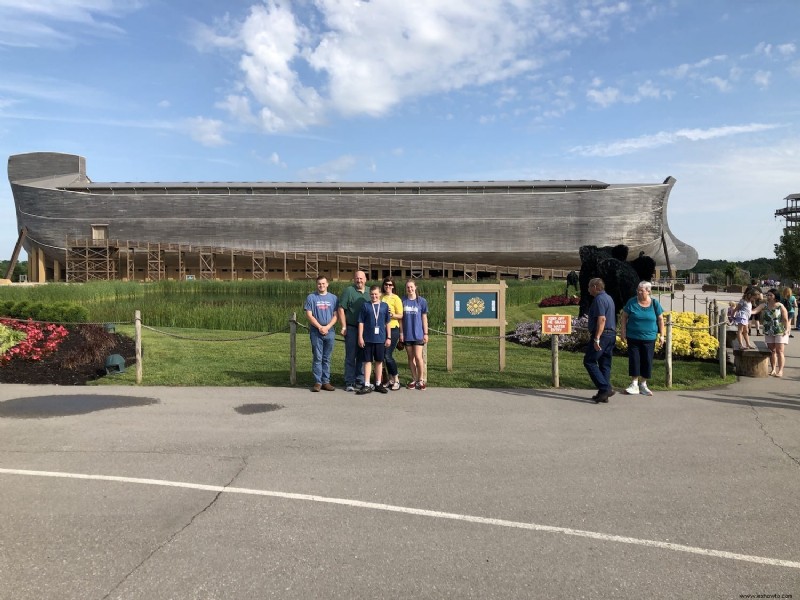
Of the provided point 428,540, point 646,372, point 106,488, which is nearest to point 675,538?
point 428,540

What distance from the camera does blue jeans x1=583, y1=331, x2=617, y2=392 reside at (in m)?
8.62

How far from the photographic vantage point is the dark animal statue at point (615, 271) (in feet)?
47.0

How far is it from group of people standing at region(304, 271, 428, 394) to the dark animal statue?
6.11 meters

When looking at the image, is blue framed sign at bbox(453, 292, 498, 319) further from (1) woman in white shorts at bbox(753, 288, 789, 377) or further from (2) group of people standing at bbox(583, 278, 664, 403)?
(1) woman in white shorts at bbox(753, 288, 789, 377)

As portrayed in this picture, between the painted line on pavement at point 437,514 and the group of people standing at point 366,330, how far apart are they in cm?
417

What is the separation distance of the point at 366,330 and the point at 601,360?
357 cm

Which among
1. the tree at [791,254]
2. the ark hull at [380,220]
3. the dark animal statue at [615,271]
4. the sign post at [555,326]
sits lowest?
the sign post at [555,326]

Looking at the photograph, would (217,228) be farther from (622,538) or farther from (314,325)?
(622,538)

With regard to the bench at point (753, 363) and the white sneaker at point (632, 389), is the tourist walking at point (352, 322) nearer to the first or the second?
the white sneaker at point (632, 389)

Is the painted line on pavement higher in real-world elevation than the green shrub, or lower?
lower

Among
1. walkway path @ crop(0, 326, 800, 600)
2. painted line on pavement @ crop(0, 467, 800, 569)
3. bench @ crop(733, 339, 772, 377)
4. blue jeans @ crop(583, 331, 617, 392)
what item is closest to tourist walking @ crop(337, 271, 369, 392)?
walkway path @ crop(0, 326, 800, 600)

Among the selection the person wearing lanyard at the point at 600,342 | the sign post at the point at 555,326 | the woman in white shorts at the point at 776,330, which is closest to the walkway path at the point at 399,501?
the person wearing lanyard at the point at 600,342

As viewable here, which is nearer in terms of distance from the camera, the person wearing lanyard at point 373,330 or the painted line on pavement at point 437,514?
the painted line on pavement at point 437,514

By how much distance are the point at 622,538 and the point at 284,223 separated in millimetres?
68609
